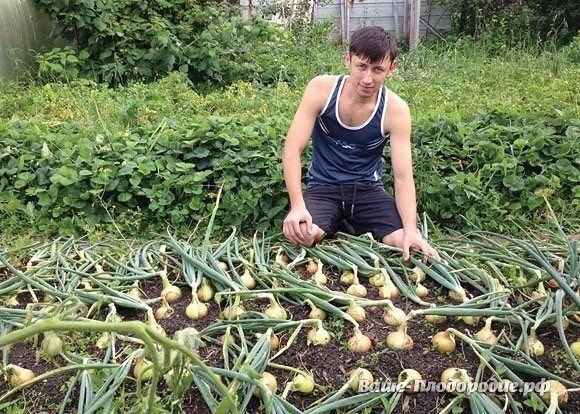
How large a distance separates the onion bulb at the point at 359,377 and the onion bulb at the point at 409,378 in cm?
8

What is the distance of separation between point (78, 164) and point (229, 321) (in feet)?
5.67

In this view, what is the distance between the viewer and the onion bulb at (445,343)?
1828mm

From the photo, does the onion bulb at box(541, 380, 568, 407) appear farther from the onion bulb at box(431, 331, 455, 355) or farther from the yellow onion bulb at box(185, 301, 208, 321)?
the yellow onion bulb at box(185, 301, 208, 321)

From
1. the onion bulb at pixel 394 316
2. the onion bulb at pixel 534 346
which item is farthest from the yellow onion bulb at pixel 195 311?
the onion bulb at pixel 534 346

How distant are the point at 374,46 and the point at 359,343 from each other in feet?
4.19

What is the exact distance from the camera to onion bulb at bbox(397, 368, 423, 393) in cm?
170

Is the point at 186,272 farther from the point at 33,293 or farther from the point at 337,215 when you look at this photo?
the point at 337,215

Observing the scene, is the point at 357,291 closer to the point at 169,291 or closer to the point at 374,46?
the point at 169,291

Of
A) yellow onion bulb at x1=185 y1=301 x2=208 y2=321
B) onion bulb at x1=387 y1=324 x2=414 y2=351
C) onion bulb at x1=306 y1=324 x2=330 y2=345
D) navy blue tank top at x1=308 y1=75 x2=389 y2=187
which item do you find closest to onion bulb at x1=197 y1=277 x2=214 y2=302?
yellow onion bulb at x1=185 y1=301 x2=208 y2=321

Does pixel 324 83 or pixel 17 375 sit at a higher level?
pixel 324 83

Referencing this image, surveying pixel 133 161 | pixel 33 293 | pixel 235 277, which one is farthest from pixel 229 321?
pixel 133 161

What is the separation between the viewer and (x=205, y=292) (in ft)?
6.99

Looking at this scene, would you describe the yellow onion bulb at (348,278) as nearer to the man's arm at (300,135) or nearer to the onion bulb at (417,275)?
the onion bulb at (417,275)

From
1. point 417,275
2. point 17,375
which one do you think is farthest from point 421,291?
point 17,375
